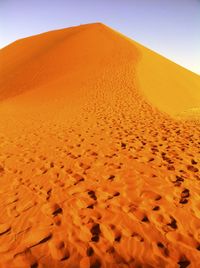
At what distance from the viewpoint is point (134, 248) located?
3125mm

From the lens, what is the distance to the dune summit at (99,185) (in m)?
3.12

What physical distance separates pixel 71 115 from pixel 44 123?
6.09 ft

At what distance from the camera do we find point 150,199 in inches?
169

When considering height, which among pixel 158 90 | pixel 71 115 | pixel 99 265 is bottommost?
pixel 99 265

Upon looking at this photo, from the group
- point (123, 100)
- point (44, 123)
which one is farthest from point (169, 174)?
point (123, 100)

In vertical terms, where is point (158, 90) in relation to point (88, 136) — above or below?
above

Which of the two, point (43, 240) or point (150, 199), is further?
point (150, 199)

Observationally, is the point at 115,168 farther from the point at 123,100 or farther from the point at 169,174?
the point at 123,100

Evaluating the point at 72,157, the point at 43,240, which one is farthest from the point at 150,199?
the point at 72,157

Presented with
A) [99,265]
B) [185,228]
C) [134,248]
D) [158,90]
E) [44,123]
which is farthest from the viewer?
[158,90]

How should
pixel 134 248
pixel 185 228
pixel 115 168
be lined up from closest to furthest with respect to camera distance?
pixel 134 248 < pixel 185 228 < pixel 115 168

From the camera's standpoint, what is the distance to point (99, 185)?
4.85 meters

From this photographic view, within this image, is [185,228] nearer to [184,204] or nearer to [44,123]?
[184,204]

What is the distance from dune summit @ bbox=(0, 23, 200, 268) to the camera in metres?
3.12
